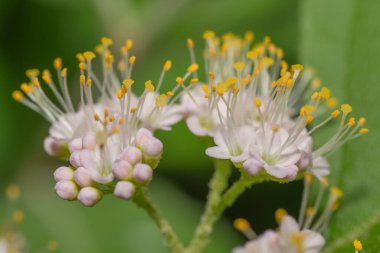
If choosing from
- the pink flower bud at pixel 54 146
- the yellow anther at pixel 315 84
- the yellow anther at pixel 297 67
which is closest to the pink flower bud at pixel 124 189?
the pink flower bud at pixel 54 146

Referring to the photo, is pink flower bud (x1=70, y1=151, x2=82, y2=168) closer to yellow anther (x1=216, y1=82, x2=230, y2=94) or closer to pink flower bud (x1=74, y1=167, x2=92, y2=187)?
pink flower bud (x1=74, y1=167, x2=92, y2=187)

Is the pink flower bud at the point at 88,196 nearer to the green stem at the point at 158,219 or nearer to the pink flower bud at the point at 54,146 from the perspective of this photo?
the green stem at the point at 158,219

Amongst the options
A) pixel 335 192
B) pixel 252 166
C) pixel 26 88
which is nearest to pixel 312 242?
pixel 335 192

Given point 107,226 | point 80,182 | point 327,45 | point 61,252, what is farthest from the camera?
point 107,226

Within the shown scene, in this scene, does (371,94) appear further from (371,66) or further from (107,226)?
(107,226)

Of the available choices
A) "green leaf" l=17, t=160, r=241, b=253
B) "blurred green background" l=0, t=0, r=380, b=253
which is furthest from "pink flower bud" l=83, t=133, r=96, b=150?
"green leaf" l=17, t=160, r=241, b=253

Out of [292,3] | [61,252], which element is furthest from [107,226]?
[292,3]
